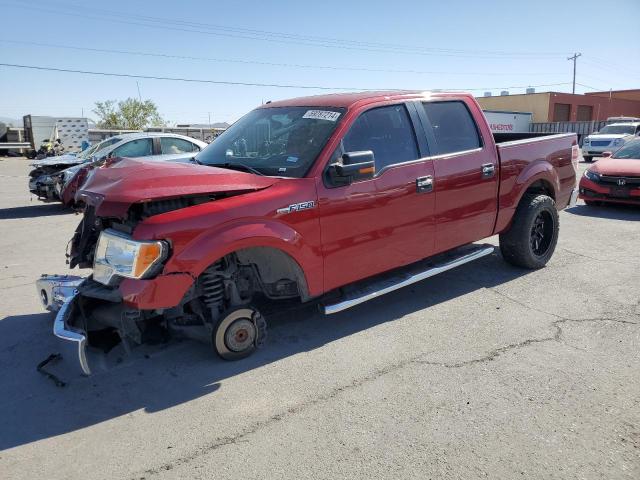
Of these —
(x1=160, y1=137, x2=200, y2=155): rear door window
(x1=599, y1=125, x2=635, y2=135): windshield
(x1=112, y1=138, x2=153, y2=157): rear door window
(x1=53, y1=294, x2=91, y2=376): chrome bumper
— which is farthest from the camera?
(x1=599, y1=125, x2=635, y2=135): windshield

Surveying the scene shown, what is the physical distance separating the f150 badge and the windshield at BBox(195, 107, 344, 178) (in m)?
0.25

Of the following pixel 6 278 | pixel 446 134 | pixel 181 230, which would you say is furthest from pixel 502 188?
pixel 6 278

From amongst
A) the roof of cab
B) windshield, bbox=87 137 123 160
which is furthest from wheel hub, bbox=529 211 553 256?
windshield, bbox=87 137 123 160

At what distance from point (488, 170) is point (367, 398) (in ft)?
9.42

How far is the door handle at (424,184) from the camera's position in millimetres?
4377

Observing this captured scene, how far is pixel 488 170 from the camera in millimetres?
5023

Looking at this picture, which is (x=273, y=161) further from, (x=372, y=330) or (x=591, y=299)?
(x=591, y=299)

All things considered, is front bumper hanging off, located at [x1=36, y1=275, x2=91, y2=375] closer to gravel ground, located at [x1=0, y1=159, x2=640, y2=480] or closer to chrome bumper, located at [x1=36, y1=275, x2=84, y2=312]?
chrome bumper, located at [x1=36, y1=275, x2=84, y2=312]

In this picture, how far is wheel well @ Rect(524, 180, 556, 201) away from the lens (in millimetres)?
5777

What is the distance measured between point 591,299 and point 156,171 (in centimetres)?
425

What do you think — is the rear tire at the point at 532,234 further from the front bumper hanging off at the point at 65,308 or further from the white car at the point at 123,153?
the white car at the point at 123,153

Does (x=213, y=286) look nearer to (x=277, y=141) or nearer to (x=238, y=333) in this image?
(x=238, y=333)

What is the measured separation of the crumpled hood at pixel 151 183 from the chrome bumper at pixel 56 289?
30.5 inches

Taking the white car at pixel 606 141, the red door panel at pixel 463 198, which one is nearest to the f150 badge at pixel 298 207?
the red door panel at pixel 463 198
